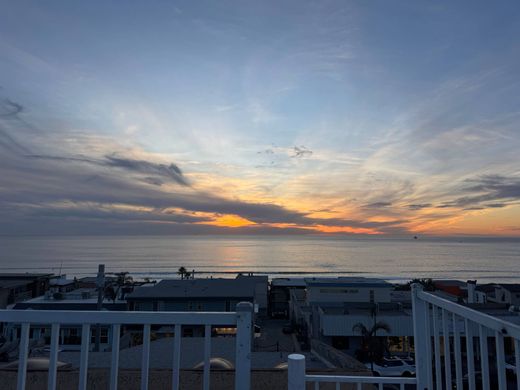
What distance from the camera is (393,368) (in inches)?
682

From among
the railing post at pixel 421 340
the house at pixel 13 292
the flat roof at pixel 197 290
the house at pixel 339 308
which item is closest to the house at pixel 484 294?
the house at pixel 339 308

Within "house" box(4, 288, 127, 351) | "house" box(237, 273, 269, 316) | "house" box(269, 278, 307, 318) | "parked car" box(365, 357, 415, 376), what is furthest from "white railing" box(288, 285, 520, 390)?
"house" box(269, 278, 307, 318)

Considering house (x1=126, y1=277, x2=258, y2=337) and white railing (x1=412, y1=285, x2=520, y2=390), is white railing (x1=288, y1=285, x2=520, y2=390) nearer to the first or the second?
white railing (x1=412, y1=285, x2=520, y2=390)

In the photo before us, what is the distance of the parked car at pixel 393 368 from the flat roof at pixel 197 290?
8311 mm

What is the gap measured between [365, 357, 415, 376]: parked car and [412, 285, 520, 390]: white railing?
16.4 m

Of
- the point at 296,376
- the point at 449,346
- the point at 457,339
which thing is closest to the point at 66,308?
the point at 296,376

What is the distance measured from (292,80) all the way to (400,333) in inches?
636

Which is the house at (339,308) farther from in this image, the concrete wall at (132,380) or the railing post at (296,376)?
the railing post at (296,376)

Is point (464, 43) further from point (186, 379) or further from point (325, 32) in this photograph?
point (186, 379)

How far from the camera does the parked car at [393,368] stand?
55.7 feet

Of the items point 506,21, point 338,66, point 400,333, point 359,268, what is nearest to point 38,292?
point 400,333

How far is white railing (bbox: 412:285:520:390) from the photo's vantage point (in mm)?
1682

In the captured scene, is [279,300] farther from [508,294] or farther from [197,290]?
[508,294]

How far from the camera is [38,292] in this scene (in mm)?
35719
